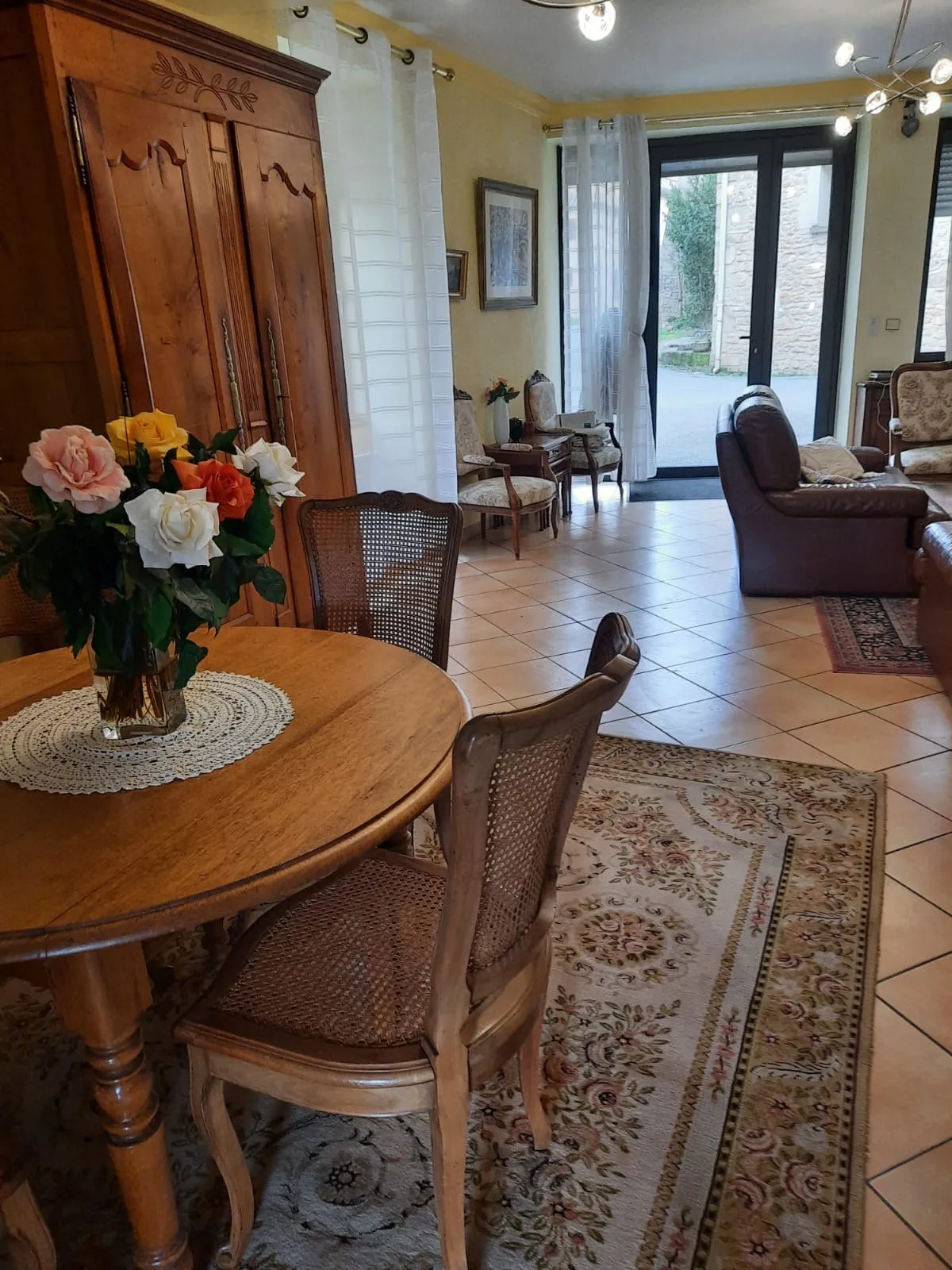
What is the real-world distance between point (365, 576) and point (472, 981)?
121 cm

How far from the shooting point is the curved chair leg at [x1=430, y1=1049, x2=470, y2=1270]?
1.16m

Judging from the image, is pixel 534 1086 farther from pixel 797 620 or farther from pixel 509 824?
pixel 797 620

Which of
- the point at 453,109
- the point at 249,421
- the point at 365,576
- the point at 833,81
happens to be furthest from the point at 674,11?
the point at 365,576

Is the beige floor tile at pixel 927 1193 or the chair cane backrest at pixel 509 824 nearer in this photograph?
the chair cane backrest at pixel 509 824

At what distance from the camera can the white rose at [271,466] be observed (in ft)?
4.56

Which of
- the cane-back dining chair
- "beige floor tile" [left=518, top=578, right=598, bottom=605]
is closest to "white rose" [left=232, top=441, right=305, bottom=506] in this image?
the cane-back dining chair

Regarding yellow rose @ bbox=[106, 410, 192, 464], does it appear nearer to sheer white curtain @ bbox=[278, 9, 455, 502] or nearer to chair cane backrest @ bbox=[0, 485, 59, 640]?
chair cane backrest @ bbox=[0, 485, 59, 640]

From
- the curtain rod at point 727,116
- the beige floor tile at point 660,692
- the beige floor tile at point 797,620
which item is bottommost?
the beige floor tile at point 660,692

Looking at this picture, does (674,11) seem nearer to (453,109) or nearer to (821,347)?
(453,109)

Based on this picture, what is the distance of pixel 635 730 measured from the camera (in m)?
3.00

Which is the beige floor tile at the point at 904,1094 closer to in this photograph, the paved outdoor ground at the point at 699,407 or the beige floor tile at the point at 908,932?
the beige floor tile at the point at 908,932

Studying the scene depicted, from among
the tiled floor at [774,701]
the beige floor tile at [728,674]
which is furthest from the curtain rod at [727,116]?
the beige floor tile at [728,674]

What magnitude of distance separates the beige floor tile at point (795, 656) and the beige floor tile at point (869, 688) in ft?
0.19

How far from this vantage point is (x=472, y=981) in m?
1.15
